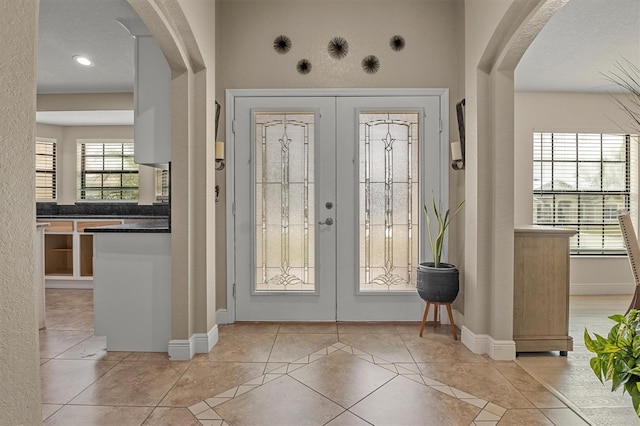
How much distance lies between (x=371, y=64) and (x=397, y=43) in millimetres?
306

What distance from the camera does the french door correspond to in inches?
144

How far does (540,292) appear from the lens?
9.56 ft

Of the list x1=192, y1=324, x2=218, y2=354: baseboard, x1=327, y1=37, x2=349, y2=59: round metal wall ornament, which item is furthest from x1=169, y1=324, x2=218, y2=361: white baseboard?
x1=327, y1=37, x2=349, y2=59: round metal wall ornament

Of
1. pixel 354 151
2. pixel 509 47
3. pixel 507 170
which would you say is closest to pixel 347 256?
pixel 354 151

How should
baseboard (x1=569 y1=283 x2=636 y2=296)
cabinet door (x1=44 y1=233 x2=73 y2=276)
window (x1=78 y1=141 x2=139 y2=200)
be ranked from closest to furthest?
baseboard (x1=569 y1=283 x2=636 y2=296), cabinet door (x1=44 y1=233 x2=73 y2=276), window (x1=78 y1=141 x2=139 y2=200)

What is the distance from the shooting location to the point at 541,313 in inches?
115

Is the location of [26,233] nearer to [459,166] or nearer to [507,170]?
[507,170]

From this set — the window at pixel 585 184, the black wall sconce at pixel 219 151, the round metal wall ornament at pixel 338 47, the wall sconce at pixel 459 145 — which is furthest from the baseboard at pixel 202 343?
the window at pixel 585 184

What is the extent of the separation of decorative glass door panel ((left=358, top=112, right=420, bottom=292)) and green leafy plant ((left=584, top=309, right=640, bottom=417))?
2497 mm

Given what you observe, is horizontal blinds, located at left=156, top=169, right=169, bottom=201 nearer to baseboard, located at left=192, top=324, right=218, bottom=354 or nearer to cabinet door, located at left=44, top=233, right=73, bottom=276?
cabinet door, located at left=44, top=233, right=73, bottom=276

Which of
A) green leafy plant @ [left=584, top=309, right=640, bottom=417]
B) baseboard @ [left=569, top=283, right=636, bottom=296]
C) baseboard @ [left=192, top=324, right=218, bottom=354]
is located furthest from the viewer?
baseboard @ [left=569, top=283, right=636, bottom=296]

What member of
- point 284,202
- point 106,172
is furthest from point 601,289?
point 106,172

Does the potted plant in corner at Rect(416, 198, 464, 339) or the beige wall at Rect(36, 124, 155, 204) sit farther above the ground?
the beige wall at Rect(36, 124, 155, 204)

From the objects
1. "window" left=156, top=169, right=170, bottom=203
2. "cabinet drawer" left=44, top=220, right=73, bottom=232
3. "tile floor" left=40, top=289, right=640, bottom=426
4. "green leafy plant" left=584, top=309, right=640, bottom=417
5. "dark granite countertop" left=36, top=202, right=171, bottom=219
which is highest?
"window" left=156, top=169, right=170, bottom=203
